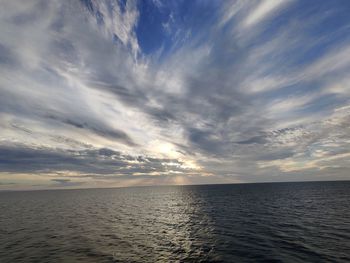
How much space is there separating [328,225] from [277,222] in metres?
8.79

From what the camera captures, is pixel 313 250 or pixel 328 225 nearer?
pixel 313 250

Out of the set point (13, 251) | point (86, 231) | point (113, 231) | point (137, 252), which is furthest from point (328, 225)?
point (13, 251)

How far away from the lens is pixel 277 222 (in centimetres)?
4291

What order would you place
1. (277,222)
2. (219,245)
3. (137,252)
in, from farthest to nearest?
(277,222), (219,245), (137,252)

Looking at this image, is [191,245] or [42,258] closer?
[42,258]

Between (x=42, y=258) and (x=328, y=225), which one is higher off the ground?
(x=328, y=225)

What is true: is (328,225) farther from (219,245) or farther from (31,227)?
(31,227)

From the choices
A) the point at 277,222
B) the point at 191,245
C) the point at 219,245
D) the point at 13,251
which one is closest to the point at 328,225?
the point at 277,222

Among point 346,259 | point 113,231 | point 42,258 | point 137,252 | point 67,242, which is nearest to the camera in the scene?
point 346,259

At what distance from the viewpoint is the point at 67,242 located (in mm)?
31875

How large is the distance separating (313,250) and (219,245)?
38.7 ft

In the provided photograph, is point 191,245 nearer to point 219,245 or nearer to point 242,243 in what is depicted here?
point 219,245

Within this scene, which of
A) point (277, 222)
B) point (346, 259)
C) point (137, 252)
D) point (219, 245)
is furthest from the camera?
point (277, 222)

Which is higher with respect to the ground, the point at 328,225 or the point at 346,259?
the point at 328,225
